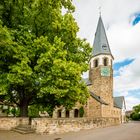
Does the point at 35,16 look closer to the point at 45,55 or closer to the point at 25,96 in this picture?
the point at 45,55

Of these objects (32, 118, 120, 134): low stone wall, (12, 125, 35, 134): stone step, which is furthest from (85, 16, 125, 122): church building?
(12, 125, 35, 134): stone step

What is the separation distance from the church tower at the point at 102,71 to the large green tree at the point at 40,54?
23.3 metres

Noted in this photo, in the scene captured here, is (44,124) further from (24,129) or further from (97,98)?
(97,98)

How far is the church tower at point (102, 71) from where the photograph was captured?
1698 inches

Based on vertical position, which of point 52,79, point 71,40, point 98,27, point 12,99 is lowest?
point 12,99

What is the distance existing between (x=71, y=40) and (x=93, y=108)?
22657mm

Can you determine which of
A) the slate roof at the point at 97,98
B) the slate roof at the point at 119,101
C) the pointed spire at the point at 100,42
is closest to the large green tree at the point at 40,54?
the slate roof at the point at 97,98

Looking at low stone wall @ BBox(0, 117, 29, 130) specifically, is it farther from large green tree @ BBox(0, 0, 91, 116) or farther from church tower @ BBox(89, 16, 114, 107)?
church tower @ BBox(89, 16, 114, 107)

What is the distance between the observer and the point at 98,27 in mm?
49625

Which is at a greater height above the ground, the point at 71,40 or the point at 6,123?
the point at 71,40

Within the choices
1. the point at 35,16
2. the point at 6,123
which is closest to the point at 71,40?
the point at 35,16

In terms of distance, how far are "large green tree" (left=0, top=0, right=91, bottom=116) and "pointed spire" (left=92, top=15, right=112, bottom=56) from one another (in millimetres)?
25918

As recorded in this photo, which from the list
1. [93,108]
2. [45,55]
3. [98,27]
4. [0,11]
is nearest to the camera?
[45,55]

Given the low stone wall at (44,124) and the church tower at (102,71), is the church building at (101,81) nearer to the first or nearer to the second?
the church tower at (102,71)
